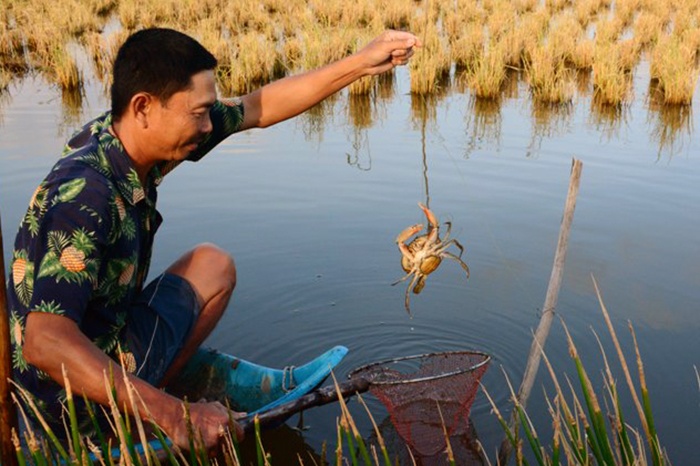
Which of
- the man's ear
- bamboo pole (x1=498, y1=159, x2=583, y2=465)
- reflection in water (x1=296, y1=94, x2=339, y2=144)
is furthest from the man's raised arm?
reflection in water (x1=296, y1=94, x2=339, y2=144)

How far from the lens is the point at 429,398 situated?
11.1 ft

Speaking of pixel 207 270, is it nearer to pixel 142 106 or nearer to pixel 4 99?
pixel 142 106

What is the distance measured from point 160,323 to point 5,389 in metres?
1.09

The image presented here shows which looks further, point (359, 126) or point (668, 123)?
point (668, 123)

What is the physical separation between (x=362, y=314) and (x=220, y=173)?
118 inches

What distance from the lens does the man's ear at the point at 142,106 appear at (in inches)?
113

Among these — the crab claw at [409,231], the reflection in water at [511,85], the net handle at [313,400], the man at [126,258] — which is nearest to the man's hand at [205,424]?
the man at [126,258]

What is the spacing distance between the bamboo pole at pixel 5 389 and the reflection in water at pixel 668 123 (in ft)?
23.2

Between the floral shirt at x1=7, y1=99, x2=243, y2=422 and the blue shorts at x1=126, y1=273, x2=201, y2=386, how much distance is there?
0.08 metres

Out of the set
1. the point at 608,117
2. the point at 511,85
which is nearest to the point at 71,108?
the point at 511,85

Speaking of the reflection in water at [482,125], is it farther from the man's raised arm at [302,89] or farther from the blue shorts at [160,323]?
the blue shorts at [160,323]

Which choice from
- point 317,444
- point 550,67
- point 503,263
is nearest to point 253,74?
point 550,67

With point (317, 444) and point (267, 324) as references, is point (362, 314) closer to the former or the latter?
point (267, 324)

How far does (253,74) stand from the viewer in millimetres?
11492
